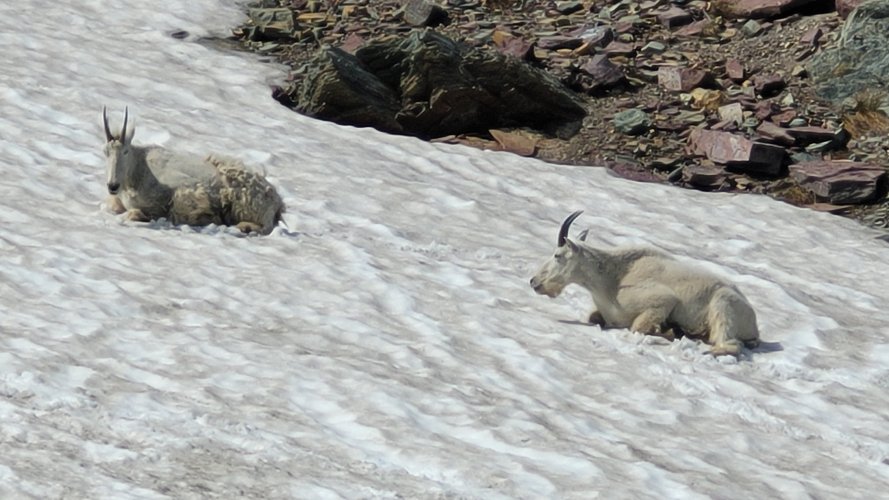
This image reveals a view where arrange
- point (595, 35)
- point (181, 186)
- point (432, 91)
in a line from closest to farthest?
1. point (181, 186)
2. point (432, 91)
3. point (595, 35)

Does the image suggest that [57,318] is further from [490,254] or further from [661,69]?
[661,69]

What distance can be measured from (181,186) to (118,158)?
0.62m

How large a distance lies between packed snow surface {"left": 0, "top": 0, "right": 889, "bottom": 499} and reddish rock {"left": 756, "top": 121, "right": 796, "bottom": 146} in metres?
1.66

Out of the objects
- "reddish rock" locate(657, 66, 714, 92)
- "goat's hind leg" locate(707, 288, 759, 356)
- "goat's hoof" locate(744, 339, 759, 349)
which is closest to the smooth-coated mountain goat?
"goat's hind leg" locate(707, 288, 759, 356)

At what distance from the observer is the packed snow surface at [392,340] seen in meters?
8.85

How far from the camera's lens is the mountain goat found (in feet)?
39.5

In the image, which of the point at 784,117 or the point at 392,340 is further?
the point at 784,117

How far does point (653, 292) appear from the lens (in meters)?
12.1

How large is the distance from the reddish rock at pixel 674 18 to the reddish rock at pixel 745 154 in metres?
4.34

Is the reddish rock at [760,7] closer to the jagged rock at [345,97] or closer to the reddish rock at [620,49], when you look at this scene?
the reddish rock at [620,49]

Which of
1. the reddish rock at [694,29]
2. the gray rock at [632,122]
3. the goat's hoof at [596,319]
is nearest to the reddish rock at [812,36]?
the reddish rock at [694,29]

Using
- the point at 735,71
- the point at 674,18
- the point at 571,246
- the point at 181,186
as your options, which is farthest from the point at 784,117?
the point at 181,186

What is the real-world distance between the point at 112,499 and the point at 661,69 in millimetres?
16197

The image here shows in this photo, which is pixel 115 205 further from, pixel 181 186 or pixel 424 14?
pixel 424 14
